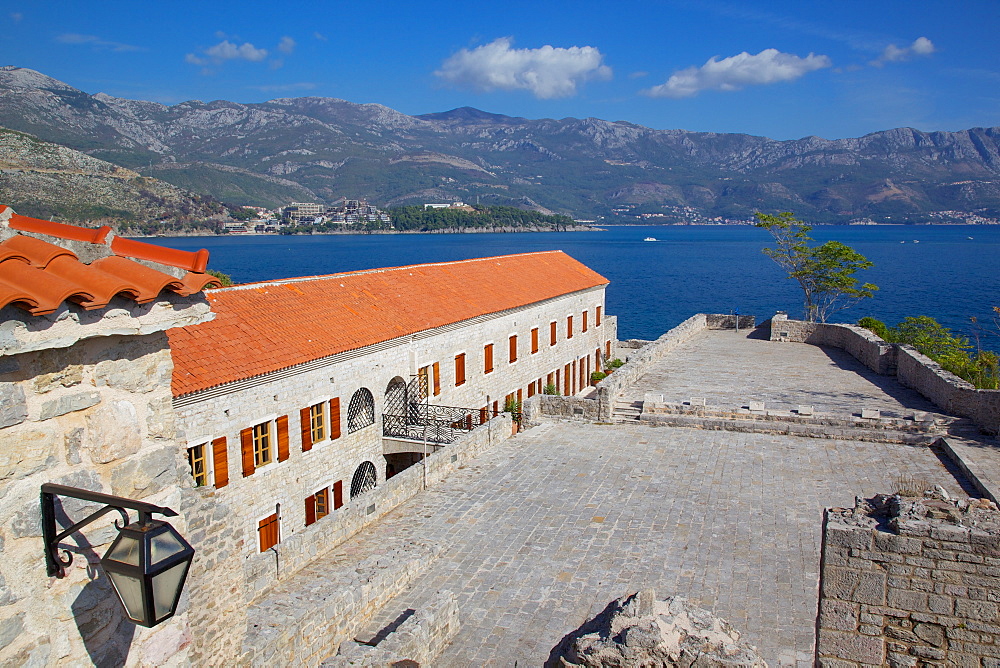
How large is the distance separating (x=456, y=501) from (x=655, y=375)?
16783 millimetres

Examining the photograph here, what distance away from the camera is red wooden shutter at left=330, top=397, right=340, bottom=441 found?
19797 mm

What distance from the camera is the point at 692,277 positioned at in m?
131

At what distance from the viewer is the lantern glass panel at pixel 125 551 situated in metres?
3.58

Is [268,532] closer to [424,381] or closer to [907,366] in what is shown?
[424,381]

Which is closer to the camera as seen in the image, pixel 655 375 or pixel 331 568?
pixel 331 568

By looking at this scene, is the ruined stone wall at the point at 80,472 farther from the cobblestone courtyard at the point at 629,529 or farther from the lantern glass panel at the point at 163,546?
the cobblestone courtyard at the point at 629,529

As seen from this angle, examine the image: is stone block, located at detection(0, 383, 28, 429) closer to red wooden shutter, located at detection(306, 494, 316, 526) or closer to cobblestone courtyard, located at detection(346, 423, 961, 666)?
cobblestone courtyard, located at detection(346, 423, 961, 666)

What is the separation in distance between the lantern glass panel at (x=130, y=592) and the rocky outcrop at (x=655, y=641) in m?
4.57

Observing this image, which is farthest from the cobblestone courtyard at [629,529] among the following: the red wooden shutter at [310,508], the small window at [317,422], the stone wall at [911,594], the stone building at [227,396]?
the red wooden shutter at [310,508]

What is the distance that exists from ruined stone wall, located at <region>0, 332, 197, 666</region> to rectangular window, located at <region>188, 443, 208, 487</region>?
11833 mm

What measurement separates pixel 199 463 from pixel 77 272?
41.6 feet

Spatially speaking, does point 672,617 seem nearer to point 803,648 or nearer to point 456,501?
point 803,648

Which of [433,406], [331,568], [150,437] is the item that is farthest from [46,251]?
[433,406]

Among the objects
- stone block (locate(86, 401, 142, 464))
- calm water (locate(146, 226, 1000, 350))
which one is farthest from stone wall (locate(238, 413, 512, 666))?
calm water (locate(146, 226, 1000, 350))
